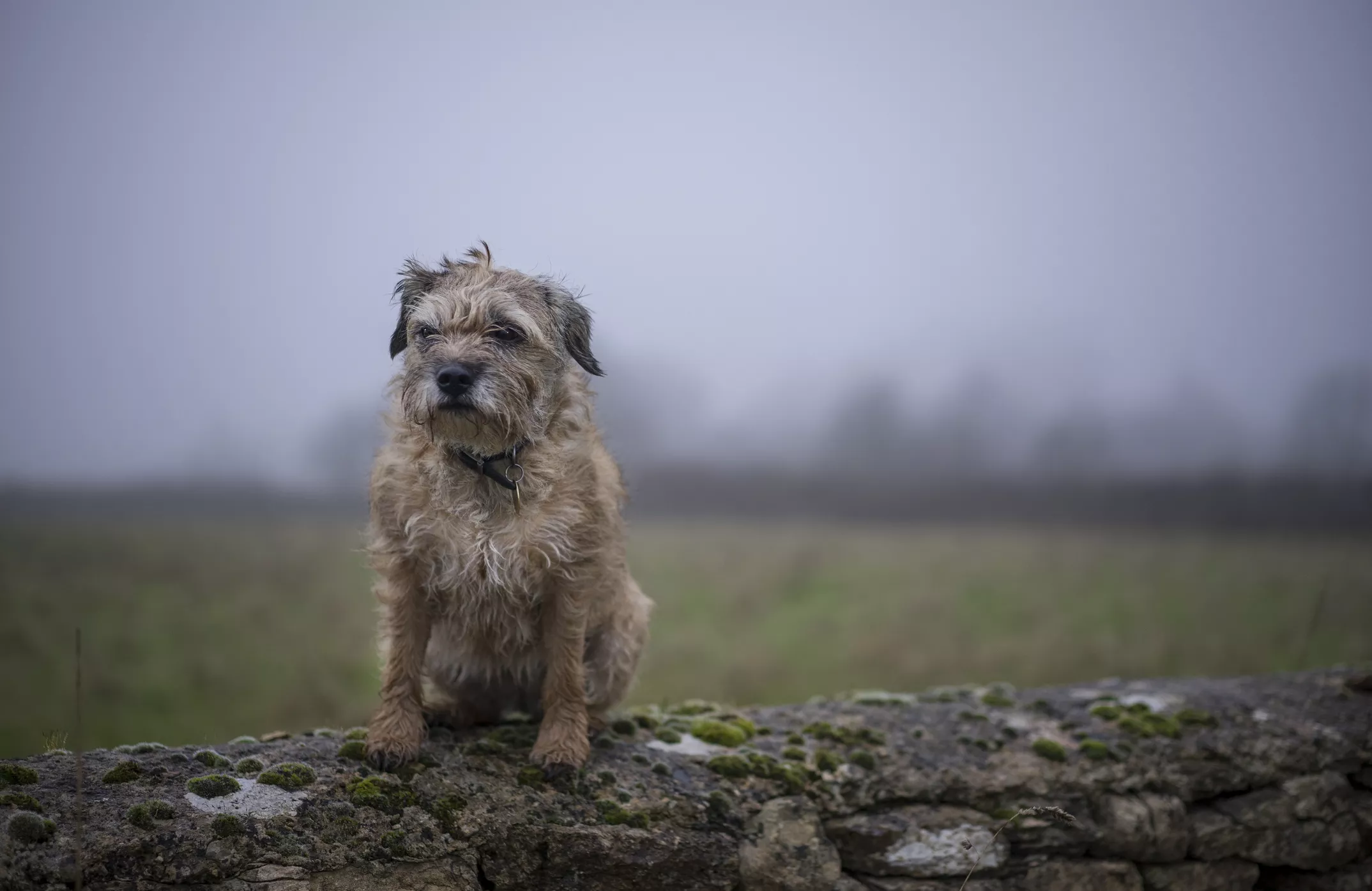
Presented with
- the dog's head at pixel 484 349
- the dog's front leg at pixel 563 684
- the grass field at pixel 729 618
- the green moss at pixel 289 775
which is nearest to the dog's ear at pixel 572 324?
the dog's head at pixel 484 349

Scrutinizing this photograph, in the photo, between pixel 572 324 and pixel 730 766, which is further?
pixel 730 766

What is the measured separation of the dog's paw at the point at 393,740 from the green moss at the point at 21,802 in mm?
1210

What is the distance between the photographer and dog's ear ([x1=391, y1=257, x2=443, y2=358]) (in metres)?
4.16

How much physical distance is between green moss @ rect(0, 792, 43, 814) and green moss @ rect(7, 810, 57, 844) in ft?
0.25

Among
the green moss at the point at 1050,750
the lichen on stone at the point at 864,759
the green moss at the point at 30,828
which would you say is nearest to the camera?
the green moss at the point at 30,828

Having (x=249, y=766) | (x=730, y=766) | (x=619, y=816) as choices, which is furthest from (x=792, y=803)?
(x=249, y=766)

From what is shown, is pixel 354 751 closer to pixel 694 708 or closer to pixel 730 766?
pixel 730 766

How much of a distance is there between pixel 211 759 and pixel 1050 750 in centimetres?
446

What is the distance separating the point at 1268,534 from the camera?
1561cm

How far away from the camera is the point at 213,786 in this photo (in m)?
3.40

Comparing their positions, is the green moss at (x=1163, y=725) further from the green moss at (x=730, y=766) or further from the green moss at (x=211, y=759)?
the green moss at (x=211, y=759)

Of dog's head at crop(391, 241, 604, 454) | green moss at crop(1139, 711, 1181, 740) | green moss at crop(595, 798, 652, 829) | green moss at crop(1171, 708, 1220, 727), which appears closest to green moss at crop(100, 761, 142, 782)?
dog's head at crop(391, 241, 604, 454)

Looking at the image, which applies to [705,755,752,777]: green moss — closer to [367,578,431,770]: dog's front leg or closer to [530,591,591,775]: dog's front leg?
[530,591,591,775]: dog's front leg

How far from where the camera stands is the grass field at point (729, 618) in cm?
1107
